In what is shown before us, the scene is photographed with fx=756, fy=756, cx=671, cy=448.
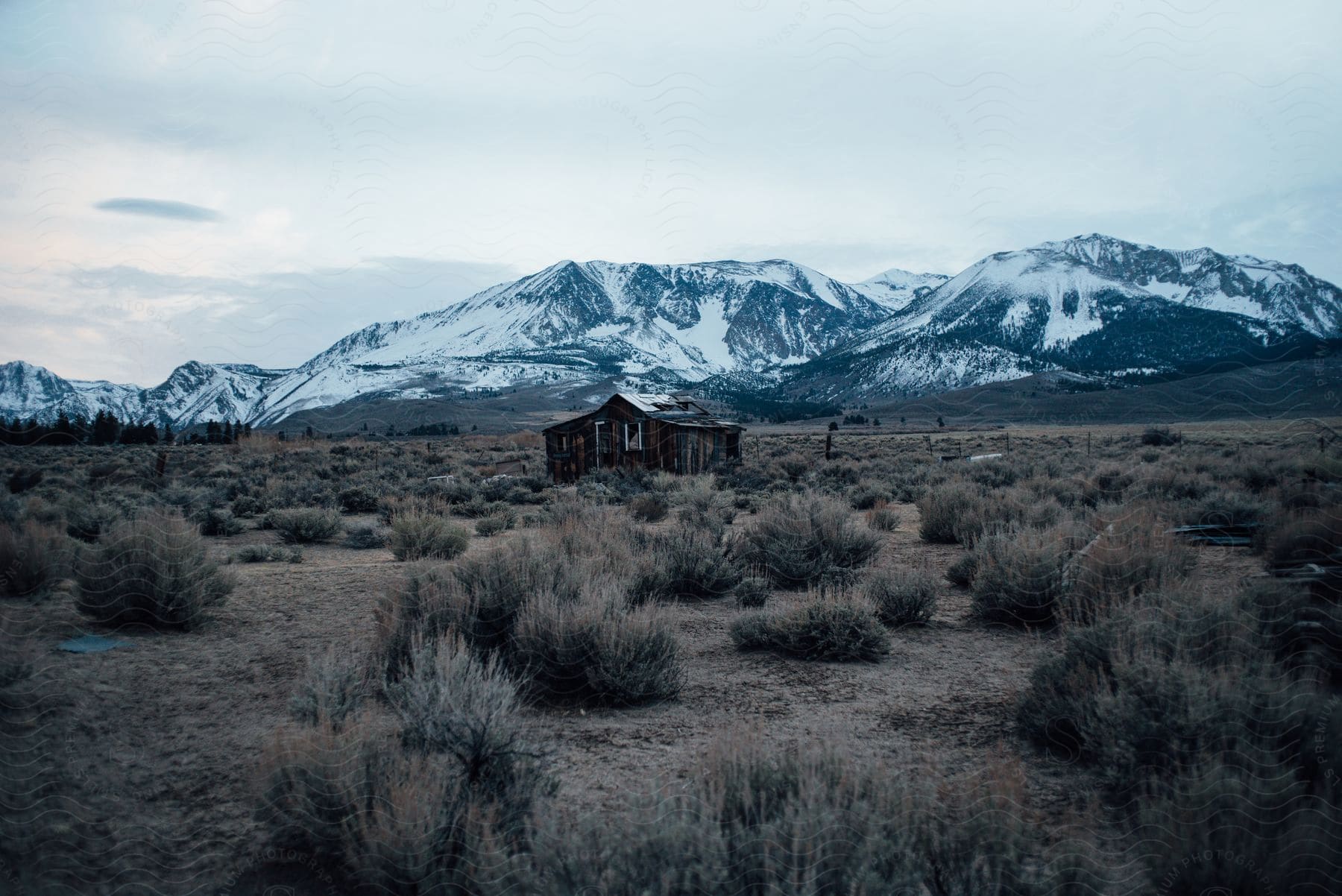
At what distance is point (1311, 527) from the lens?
780 cm

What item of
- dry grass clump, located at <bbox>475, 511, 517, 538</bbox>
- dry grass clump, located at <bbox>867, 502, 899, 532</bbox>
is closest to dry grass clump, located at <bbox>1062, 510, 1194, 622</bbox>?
dry grass clump, located at <bbox>867, 502, 899, 532</bbox>

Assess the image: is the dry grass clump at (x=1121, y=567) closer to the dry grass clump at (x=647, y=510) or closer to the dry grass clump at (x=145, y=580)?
the dry grass clump at (x=145, y=580)

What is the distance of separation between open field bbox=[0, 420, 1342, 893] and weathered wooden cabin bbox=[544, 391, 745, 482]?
17.2 metres

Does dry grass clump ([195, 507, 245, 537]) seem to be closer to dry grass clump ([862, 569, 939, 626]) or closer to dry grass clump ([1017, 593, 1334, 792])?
dry grass clump ([862, 569, 939, 626])

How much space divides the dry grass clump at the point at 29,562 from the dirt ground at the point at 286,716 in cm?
39

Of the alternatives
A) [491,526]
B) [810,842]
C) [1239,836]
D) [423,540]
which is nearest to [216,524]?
[491,526]

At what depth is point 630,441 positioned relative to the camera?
28969 millimetres

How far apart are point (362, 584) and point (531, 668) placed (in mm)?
4437

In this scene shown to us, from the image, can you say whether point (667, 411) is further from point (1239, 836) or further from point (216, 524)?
point (1239, 836)

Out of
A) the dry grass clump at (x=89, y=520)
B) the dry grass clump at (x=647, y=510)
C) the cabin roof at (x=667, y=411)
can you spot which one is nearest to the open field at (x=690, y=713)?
the dry grass clump at (x=89, y=520)

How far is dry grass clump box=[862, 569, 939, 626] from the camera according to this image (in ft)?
24.9

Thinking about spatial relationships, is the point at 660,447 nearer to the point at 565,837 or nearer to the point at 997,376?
the point at 565,837

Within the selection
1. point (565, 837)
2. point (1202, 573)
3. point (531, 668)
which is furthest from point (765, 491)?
point (565, 837)

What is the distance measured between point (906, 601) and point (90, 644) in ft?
24.4
